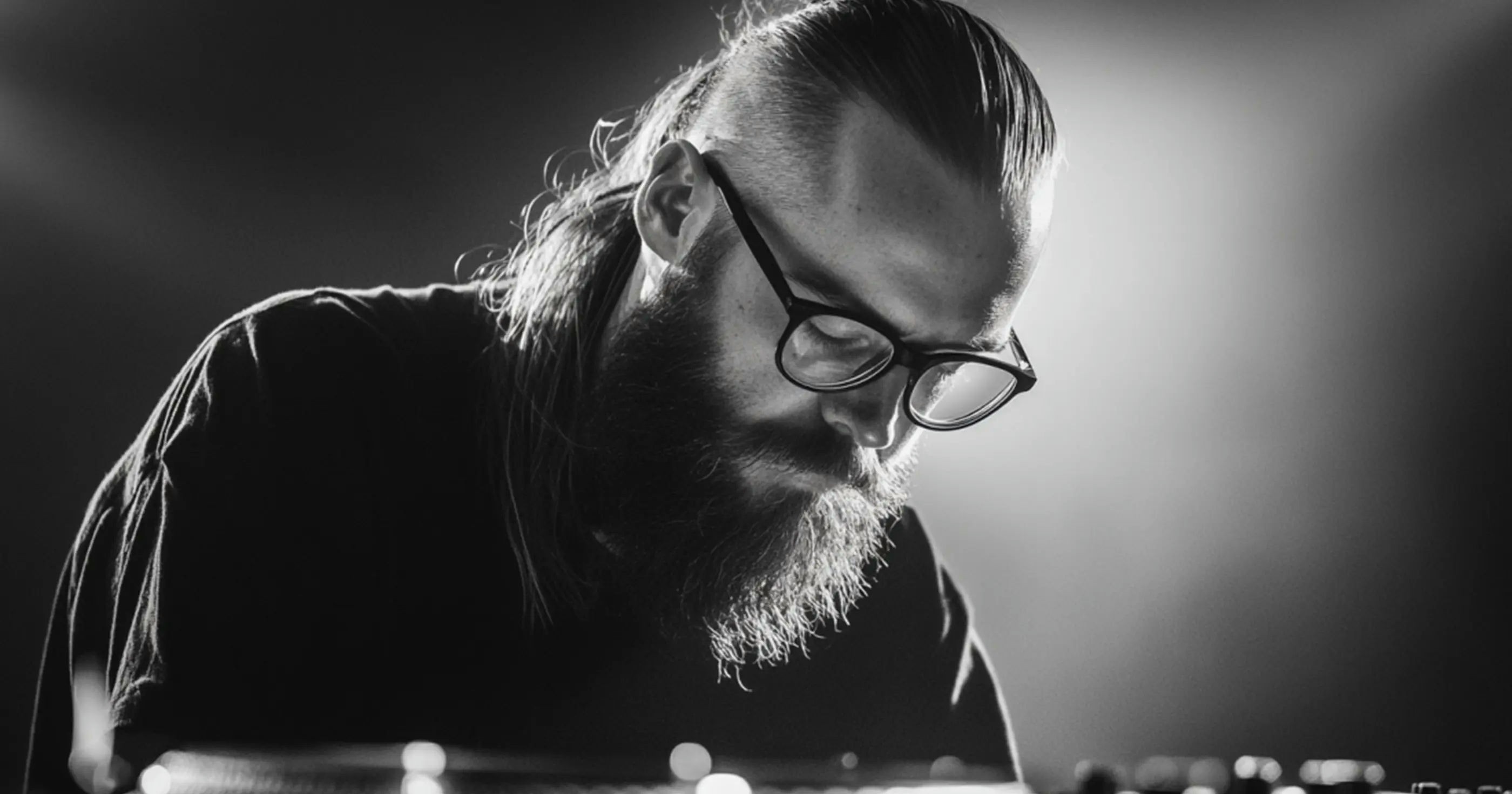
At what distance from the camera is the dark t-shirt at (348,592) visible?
1086mm

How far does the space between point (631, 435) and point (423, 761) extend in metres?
0.62

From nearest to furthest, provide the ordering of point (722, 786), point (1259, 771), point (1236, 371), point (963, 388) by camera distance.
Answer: point (722, 786)
point (1259, 771)
point (963, 388)
point (1236, 371)

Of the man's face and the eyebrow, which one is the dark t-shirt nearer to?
the man's face

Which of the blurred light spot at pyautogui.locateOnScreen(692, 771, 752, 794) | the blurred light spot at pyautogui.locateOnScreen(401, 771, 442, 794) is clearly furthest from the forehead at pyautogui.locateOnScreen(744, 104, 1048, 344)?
the blurred light spot at pyautogui.locateOnScreen(401, 771, 442, 794)

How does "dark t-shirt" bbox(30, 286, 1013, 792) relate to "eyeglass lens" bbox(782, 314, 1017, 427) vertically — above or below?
below

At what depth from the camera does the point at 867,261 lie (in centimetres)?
121

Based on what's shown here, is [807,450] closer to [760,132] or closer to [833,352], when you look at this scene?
[833,352]

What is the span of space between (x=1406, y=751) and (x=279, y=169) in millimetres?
2712

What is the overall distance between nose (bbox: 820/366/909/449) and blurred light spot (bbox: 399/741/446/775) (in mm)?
593

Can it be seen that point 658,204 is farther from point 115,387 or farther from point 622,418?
point 115,387

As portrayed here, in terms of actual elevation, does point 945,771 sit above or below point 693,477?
below

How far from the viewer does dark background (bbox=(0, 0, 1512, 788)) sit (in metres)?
2.81

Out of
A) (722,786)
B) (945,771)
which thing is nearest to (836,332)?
A: (945,771)

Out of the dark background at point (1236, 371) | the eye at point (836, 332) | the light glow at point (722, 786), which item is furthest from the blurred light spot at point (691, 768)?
the dark background at point (1236, 371)
